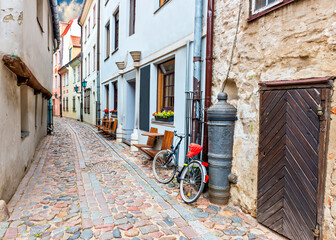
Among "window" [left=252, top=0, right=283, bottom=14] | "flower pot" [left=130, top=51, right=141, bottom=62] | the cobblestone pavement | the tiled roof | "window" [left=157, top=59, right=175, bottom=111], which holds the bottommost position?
the cobblestone pavement

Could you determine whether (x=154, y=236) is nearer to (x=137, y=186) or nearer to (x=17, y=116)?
(x=137, y=186)

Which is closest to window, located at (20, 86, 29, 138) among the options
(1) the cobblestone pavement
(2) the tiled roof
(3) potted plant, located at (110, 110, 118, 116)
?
(1) the cobblestone pavement

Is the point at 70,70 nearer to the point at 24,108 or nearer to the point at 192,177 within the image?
the point at 24,108

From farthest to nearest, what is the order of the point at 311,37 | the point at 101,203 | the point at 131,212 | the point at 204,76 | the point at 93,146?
the point at 93,146
the point at 204,76
the point at 101,203
the point at 131,212
the point at 311,37

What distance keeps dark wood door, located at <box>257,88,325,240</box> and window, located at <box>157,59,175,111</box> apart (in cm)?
368

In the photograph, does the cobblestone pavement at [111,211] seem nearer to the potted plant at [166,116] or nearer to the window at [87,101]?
the potted plant at [166,116]

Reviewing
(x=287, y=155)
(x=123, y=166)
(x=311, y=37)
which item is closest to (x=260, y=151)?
(x=287, y=155)

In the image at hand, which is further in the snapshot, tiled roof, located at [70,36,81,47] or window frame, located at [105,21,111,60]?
tiled roof, located at [70,36,81,47]

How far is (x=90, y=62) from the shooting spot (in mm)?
20219

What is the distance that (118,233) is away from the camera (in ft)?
10.7

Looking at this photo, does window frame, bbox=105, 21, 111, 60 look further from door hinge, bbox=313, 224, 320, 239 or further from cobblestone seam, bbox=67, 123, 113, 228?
door hinge, bbox=313, 224, 320, 239

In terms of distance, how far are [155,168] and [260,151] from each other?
2.79 meters

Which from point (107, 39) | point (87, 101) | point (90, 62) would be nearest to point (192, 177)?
point (107, 39)

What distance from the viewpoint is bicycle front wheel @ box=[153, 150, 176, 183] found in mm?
5527
